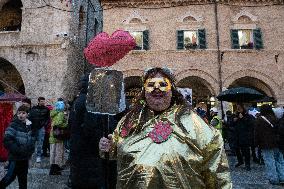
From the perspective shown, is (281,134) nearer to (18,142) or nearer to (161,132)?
(18,142)

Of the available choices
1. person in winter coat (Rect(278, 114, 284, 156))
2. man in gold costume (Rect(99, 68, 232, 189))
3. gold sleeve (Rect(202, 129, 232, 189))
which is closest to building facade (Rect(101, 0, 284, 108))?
person in winter coat (Rect(278, 114, 284, 156))

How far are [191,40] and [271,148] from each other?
38.2 feet

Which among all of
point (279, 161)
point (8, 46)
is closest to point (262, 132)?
point (279, 161)

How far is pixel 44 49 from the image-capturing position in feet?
59.7

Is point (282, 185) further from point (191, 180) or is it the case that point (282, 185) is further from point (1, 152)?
point (1, 152)

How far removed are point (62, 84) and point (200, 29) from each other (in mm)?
8428

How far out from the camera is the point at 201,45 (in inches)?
717

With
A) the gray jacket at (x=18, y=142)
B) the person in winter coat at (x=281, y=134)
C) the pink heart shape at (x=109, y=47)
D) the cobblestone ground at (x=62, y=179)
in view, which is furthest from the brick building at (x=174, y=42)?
the pink heart shape at (x=109, y=47)

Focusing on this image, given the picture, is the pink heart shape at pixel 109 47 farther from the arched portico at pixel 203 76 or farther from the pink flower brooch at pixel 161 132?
the arched portico at pixel 203 76

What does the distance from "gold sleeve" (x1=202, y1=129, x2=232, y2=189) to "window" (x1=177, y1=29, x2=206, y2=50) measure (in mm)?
16273

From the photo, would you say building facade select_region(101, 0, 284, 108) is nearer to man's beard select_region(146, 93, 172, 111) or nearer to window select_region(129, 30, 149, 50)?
window select_region(129, 30, 149, 50)

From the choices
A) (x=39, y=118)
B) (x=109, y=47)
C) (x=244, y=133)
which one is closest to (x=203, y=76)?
(x=244, y=133)

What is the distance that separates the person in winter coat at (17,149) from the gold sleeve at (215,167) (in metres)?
3.76

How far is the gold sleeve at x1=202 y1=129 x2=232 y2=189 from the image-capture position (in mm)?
2270
